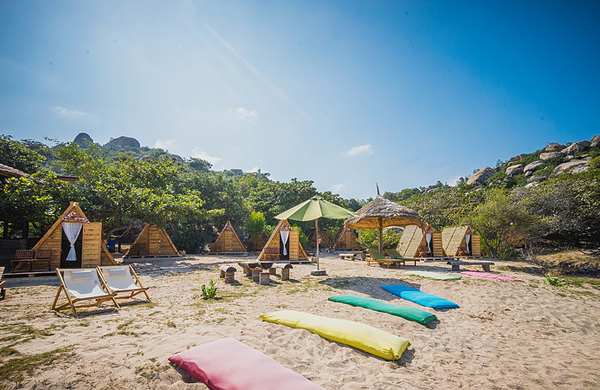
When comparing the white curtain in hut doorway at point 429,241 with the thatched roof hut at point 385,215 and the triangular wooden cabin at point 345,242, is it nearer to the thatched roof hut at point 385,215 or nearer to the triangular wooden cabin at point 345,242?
the thatched roof hut at point 385,215

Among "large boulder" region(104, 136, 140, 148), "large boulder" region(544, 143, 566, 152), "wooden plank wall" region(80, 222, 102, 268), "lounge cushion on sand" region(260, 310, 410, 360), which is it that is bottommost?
"lounge cushion on sand" region(260, 310, 410, 360)

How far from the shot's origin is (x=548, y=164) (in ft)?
112

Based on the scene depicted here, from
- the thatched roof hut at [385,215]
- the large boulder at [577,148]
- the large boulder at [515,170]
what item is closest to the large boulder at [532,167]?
the large boulder at [515,170]

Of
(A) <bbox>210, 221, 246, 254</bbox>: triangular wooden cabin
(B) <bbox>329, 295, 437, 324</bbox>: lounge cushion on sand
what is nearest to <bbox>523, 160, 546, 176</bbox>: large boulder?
(A) <bbox>210, 221, 246, 254</bbox>: triangular wooden cabin

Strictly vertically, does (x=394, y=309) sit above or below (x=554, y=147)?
below

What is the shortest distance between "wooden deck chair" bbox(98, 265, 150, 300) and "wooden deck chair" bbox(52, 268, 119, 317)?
133 millimetres

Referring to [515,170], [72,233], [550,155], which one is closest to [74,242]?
[72,233]

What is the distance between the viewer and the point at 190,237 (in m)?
19.0

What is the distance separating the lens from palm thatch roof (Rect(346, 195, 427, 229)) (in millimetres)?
11562

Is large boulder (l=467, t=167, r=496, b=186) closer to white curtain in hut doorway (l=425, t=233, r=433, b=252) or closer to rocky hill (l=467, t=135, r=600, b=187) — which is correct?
rocky hill (l=467, t=135, r=600, b=187)

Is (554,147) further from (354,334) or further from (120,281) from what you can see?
(120,281)

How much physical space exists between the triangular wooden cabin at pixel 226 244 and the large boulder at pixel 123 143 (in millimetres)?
88238

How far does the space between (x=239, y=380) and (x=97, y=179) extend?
1495 centimetres

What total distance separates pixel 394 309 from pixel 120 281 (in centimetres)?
596
